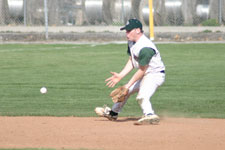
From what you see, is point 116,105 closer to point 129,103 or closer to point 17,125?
point 17,125

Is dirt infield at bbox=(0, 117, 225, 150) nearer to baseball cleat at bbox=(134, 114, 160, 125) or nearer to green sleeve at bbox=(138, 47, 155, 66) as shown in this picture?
baseball cleat at bbox=(134, 114, 160, 125)

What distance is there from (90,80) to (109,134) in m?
6.36

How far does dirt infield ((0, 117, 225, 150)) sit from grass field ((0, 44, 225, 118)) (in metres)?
0.94

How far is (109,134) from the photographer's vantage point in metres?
7.81

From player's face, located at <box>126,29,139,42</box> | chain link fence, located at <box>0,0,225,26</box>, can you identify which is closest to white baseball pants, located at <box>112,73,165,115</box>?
player's face, located at <box>126,29,139,42</box>

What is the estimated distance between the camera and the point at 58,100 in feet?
38.3

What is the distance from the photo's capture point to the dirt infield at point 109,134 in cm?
706

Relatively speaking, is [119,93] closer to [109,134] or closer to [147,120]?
[147,120]

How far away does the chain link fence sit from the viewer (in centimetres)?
2730

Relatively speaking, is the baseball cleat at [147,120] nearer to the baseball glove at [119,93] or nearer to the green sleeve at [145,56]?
the baseball glove at [119,93]

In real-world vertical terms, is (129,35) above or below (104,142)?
above

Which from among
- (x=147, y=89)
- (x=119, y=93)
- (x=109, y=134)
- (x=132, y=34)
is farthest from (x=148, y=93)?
(x=109, y=134)

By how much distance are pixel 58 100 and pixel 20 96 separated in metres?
0.93

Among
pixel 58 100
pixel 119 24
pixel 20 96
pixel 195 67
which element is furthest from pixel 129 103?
pixel 119 24
